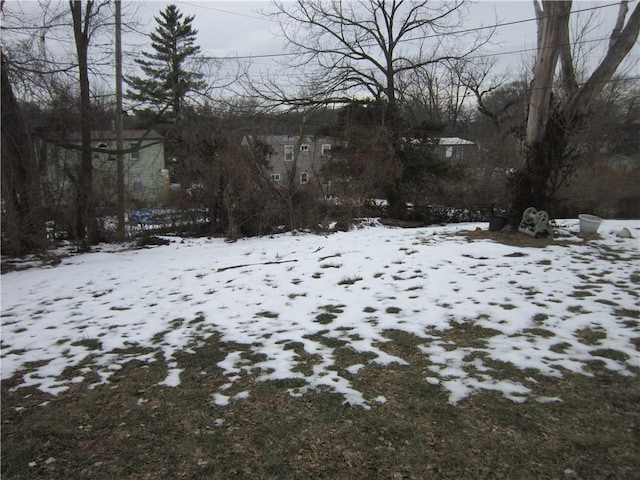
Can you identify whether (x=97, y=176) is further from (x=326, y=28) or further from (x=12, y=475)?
(x=326, y=28)

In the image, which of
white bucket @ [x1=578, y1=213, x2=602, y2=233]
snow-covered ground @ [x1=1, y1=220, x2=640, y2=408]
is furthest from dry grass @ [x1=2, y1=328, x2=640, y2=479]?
white bucket @ [x1=578, y1=213, x2=602, y2=233]

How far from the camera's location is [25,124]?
32.7 ft

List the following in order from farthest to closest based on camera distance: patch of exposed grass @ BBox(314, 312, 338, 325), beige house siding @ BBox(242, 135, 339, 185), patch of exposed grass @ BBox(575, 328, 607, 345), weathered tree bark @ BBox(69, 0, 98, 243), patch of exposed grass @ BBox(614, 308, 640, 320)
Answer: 1. beige house siding @ BBox(242, 135, 339, 185)
2. weathered tree bark @ BBox(69, 0, 98, 243)
3. patch of exposed grass @ BBox(314, 312, 338, 325)
4. patch of exposed grass @ BBox(614, 308, 640, 320)
5. patch of exposed grass @ BBox(575, 328, 607, 345)

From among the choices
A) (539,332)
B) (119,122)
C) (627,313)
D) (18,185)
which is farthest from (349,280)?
(119,122)

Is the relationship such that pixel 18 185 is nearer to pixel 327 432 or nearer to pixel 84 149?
pixel 84 149

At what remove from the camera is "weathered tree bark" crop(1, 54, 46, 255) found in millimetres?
9539

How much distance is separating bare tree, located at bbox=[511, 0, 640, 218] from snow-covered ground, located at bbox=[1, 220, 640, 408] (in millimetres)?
1709

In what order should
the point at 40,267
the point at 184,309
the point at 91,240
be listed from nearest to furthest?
1. the point at 184,309
2. the point at 40,267
3. the point at 91,240

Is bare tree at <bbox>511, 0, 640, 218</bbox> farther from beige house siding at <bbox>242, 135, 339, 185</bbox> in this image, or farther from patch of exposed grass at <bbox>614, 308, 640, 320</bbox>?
beige house siding at <bbox>242, 135, 339, 185</bbox>

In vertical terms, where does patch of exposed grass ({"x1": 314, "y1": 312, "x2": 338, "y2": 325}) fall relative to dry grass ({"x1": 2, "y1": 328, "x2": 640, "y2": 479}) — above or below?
above

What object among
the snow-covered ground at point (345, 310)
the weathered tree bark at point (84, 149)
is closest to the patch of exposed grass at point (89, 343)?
the snow-covered ground at point (345, 310)

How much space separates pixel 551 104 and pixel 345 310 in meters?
7.31

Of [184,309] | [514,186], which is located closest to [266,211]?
[514,186]

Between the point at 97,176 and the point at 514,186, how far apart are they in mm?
11871
